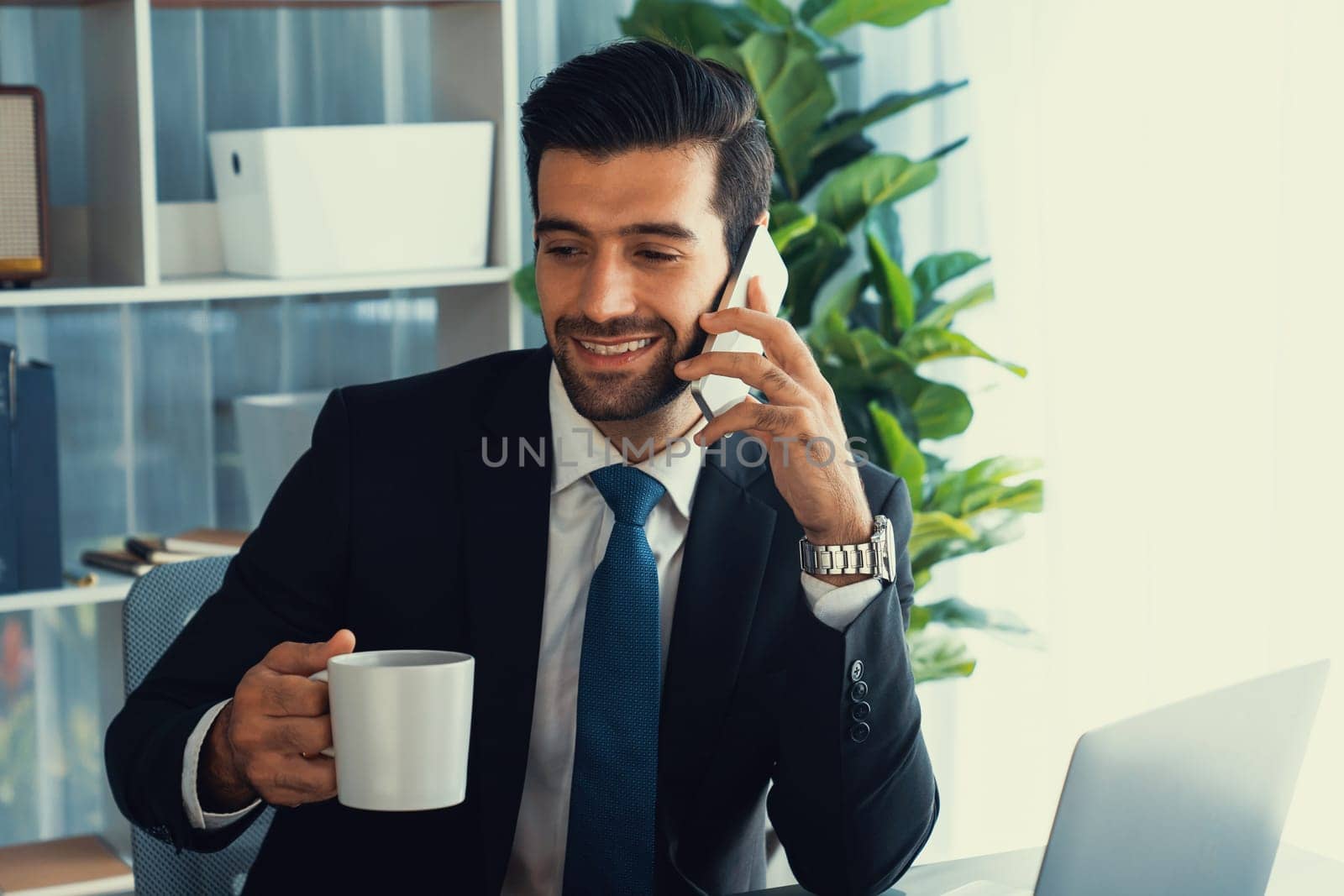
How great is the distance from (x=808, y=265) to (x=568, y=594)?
1.10m

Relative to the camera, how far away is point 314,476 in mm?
1646

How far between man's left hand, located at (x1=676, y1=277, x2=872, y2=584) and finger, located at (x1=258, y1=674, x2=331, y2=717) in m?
0.44

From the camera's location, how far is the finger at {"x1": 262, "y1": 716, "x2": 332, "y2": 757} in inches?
47.8

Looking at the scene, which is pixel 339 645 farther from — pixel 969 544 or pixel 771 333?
pixel 969 544

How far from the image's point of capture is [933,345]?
96.9 inches

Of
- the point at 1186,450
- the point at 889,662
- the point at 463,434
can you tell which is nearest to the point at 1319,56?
the point at 1186,450

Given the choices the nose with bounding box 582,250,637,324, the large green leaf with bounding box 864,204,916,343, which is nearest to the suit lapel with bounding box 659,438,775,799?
the nose with bounding box 582,250,637,324

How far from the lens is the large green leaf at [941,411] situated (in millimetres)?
2471

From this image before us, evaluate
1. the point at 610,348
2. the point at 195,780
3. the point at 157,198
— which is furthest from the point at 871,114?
the point at 195,780

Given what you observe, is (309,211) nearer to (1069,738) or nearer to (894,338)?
(894,338)

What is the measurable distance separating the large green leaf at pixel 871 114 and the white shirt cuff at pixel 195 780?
1.54 metres

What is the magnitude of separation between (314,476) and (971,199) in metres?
1.57

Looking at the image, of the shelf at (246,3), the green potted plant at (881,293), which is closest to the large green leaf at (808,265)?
the green potted plant at (881,293)

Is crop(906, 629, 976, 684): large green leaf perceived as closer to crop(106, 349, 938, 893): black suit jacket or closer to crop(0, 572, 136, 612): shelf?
crop(106, 349, 938, 893): black suit jacket
